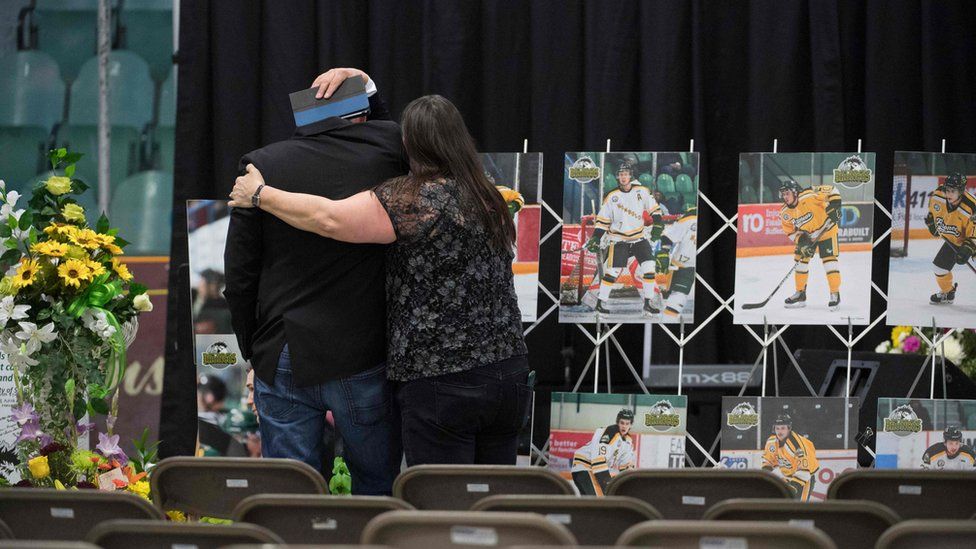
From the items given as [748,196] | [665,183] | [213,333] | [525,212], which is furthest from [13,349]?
[748,196]

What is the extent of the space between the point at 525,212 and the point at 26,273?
71.3 inches

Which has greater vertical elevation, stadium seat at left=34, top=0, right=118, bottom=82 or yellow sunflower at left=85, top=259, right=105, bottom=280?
stadium seat at left=34, top=0, right=118, bottom=82

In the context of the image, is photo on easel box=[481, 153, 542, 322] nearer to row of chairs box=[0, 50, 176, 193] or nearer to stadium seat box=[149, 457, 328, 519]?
stadium seat box=[149, 457, 328, 519]

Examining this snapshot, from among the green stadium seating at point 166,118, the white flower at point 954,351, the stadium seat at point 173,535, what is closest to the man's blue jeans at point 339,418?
the stadium seat at point 173,535

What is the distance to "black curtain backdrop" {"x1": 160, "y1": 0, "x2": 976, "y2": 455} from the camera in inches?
202

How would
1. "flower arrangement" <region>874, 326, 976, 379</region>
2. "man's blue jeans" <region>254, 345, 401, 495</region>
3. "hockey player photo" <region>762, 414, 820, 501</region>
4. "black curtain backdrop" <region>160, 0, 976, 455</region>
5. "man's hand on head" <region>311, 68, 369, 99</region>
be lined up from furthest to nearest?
"black curtain backdrop" <region>160, 0, 976, 455</region> → "flower arrangement" <region>874, 326, 976, 379</region> → "hockey player photo" <region>762, 414, 820, 501</region> → "man's hand on head" <region>311, 68, 369, 99</region> → "man's blue jeans" <region>254, 345, 401, 495</region>

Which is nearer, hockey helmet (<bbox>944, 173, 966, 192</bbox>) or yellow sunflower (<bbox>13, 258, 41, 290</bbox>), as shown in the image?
yellow sunflower (<bbox>13, 258, 41, 290</bbox>)

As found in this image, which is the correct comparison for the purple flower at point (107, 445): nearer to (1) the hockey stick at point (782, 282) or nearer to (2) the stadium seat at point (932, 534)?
(1) the hockey stick at point (782, 282)

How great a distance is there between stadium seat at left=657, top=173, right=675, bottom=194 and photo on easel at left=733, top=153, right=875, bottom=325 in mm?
267

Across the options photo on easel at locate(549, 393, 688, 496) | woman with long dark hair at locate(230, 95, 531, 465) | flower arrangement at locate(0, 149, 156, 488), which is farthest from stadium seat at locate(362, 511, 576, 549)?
photo on easel at locate(549, 393, 688, 496)

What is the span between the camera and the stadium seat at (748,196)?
4.19 metres

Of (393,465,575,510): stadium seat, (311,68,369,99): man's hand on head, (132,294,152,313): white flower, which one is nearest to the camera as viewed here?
(393,465,575,510): stadium seat

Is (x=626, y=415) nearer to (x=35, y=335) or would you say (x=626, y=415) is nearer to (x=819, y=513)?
(x=819, y=513)

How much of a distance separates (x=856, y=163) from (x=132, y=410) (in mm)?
3860
